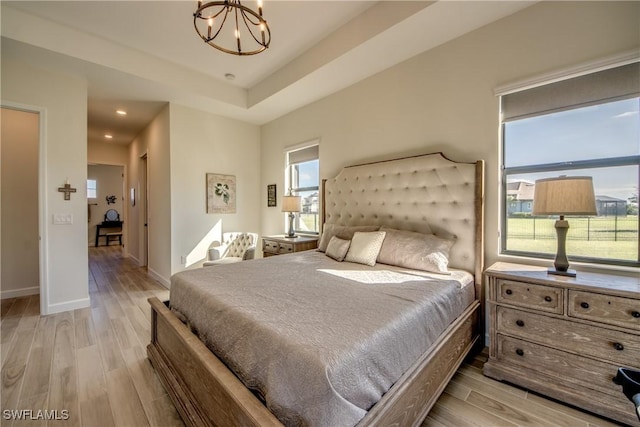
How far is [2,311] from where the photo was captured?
3.10m

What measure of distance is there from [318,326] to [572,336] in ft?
5.63

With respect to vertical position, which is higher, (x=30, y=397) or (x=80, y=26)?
(x=80, y=26)

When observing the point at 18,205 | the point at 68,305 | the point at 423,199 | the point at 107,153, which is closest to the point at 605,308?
the point at 423,199

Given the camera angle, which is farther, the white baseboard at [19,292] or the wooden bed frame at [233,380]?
the white baseboard at [19,292]

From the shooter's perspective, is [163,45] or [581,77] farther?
[163,45]

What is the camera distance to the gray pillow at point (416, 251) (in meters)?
2.27

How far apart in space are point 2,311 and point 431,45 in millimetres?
5725

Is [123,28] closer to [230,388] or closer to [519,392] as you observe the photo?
[230,388]

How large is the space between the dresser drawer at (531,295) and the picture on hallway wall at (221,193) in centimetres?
410

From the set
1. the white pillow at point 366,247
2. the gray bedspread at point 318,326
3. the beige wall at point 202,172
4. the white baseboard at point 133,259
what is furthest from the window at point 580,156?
the white baseboard at point 133,259

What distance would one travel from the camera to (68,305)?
3195mm

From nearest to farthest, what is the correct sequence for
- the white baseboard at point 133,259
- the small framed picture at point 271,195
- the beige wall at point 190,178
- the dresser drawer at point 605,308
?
the dresser drawer at point 605,308 → the beige wall at point 190,178 → the small framed picture at point 271,195 → the white baseboard at point 133,259

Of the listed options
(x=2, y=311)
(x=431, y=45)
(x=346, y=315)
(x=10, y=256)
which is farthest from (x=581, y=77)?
(x=10, y=256)

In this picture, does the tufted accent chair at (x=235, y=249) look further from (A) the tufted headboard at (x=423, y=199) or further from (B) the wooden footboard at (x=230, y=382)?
(B) the wooden footboard at (x=230, y=382)
